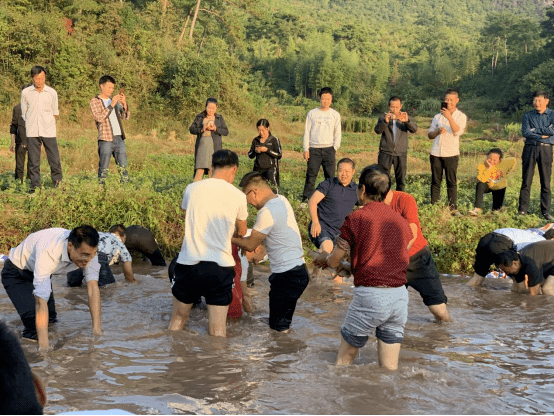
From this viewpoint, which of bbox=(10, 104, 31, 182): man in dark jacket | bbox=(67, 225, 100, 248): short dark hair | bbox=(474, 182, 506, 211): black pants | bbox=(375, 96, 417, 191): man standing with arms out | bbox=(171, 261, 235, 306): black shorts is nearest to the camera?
bbox=(67, 225, 100, 248): short dark hair

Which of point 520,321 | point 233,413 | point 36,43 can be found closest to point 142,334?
point 233,413

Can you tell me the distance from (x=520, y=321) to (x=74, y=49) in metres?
24.3

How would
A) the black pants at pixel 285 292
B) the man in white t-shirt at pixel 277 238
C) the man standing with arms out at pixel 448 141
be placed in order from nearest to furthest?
the man in white t-shirt at pixel 277 238, the black pants at pixel 285 292, the man standing with arms out at pixel 448 141

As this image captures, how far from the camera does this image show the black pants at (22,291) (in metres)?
6.15

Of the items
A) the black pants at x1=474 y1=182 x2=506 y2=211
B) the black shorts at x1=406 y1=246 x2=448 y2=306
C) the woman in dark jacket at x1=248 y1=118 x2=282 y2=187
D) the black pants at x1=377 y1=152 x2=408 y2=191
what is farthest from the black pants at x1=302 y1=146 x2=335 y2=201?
the black shorts at x1=406 y1=246 x2=448 y2=306

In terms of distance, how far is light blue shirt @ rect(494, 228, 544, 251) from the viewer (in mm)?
8727

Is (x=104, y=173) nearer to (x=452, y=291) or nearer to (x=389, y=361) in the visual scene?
(x=452, y=291)

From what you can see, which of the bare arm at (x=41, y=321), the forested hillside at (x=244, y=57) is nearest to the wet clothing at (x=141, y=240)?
the bare arm at (x=41, y=321)

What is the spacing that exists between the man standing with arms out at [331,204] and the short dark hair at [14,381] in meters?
5.96

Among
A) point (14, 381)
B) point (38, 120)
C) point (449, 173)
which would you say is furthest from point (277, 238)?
point (38, 120)

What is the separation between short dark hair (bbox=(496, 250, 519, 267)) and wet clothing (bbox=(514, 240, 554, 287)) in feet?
0.64

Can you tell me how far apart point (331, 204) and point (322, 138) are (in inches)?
131

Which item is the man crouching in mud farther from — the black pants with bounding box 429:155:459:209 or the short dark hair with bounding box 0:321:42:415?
the black pants with bounding box 429:155:459:209

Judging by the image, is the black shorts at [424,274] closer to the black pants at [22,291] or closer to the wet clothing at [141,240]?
the black pants at [22,291]
